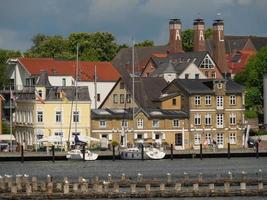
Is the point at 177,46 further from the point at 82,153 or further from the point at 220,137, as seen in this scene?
the point at 82,153

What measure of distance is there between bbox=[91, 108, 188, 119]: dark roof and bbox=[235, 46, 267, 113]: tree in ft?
80.5

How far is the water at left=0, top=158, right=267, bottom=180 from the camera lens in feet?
333

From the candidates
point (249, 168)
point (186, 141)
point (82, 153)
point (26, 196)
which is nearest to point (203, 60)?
point (186, 141)

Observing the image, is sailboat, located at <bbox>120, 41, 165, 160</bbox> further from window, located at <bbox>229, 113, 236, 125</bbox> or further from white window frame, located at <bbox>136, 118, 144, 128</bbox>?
window, located at <bbox>229, 113, 236, 125</bbox>

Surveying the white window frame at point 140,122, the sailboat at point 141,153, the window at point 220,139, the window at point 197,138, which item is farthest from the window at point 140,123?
the sailboat at point 141,153

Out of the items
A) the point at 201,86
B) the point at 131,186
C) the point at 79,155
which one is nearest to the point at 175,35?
the point at 201,86

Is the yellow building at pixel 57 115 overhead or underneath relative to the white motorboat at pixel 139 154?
overhead

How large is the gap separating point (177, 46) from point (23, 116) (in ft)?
179

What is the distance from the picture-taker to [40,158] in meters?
124

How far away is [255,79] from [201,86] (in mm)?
26119

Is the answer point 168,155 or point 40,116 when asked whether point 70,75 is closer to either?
point 40,116

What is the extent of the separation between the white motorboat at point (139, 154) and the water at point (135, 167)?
4.07 ft

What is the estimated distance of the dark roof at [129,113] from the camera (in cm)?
13950

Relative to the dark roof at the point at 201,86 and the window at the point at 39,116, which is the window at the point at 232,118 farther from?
the window at the point at 39,116
